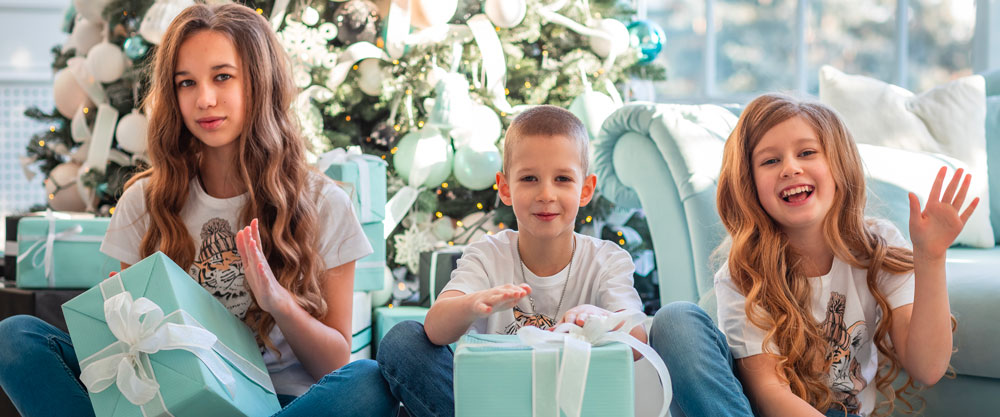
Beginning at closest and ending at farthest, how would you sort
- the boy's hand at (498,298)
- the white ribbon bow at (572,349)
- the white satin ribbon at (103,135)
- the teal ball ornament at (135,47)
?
the white ribbon bow at (572,349) → the boy's hand at (498,298) → the teal ball ornament at (135,47) → the white satin ribbon at (103,135)

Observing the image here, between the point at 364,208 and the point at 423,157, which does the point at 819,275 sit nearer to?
the point at 364,208

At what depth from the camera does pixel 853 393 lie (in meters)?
1.24

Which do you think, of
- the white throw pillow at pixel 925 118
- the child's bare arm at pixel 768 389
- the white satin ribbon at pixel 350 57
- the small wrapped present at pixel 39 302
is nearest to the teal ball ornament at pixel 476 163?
the white satin ribbon at pixel 350 57

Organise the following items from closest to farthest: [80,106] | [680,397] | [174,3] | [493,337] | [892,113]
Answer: [493,337], [680,397], [892,113], [174,3], [80,106]

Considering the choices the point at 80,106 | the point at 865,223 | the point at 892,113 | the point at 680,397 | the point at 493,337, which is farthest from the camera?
the point at 80,106

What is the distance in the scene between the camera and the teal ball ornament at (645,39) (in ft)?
8.82

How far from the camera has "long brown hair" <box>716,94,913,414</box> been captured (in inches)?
48.0

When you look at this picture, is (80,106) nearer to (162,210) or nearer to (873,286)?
(162,210)

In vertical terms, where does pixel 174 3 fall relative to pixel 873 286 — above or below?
above

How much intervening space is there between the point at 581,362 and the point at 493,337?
0.16 metres

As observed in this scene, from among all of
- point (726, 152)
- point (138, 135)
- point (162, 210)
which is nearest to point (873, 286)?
point (726, 152)

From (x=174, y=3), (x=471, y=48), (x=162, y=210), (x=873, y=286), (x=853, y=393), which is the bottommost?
(x=853, y=393)

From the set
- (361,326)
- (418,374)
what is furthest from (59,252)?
(418,374)

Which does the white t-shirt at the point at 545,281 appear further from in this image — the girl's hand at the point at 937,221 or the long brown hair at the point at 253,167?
the girl's hand at the point at 937,221
